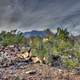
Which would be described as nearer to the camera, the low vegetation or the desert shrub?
the desert shrub

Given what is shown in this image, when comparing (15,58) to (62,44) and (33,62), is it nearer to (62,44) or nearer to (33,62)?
(33,62)

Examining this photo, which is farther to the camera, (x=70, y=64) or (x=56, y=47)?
(x=56, y=47)

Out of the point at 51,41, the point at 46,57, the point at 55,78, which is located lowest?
the point at 55,78

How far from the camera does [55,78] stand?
23.8ft

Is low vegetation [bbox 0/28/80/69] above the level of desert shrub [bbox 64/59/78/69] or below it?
above

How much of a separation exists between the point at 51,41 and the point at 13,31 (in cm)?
331

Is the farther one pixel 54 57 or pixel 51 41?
pixel 51 41

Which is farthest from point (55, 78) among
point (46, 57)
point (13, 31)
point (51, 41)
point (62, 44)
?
point (13, 31)

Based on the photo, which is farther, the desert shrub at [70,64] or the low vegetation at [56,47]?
the low vegetation at [56,47]

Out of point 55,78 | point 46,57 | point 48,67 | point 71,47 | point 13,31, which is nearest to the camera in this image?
point 55,78

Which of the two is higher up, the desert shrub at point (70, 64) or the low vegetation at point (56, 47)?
the low vegetation at point (56, 47)

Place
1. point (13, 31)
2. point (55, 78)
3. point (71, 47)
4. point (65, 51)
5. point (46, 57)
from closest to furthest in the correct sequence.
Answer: point (55, 78) → point (46, 57) → point (65, 51) → point (71, 47) → point (13, 31)

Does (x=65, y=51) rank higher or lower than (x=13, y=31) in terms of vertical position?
lower

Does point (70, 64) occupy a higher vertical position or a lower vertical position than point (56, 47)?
lower
